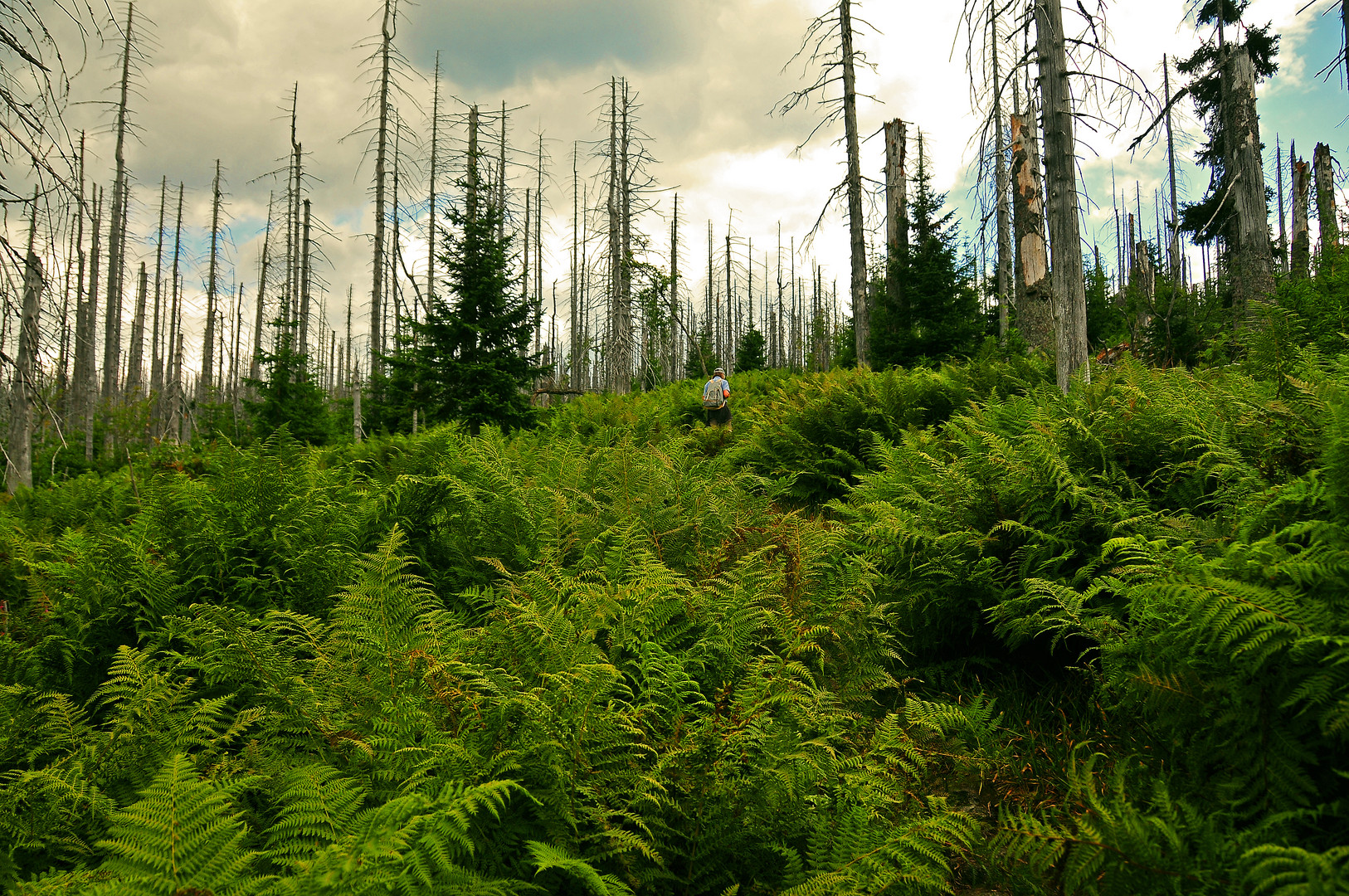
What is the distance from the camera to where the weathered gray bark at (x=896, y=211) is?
1439 centimetres

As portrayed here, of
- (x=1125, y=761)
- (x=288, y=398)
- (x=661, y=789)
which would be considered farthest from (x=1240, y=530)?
(x=288, y=398)

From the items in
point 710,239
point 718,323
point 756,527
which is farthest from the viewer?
point 718,323

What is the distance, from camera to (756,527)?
4531 mm

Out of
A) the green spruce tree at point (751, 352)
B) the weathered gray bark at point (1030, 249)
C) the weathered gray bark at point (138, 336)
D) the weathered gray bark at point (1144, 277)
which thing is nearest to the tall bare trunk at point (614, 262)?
the green spruce tree at point (751, 352)

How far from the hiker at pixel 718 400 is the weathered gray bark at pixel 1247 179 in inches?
298

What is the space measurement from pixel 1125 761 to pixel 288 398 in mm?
15343

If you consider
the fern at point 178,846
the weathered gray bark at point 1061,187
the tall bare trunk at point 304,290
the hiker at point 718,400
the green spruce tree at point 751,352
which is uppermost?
the tall bare trunk at point 304,290

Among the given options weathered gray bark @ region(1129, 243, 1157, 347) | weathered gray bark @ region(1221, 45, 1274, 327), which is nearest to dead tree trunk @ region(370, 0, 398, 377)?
weathered gray bark @ region(1221, 45, 1274, 327)

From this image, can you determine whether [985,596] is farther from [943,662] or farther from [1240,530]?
[1240,530]

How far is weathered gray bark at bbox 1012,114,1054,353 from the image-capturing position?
9.64m

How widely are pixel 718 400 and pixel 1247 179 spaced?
339 inches

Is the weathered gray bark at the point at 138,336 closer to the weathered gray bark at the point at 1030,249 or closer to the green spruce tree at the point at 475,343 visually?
the green spruce tree at the point at 475,343

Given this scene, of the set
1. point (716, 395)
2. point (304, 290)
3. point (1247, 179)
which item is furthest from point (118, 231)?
point (1247, 179)

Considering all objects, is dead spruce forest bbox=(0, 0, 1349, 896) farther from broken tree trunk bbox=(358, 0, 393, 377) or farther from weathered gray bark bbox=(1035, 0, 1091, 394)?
broken tree trunk bbox=(358, 0, 393, 377)
